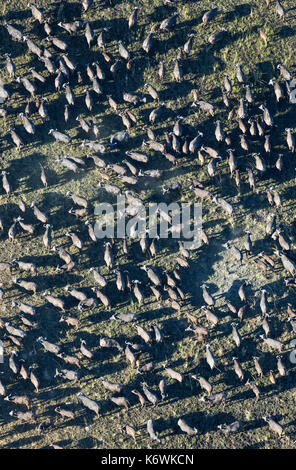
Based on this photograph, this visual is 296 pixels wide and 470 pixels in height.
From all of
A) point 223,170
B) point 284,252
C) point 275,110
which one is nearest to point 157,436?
point 284,252

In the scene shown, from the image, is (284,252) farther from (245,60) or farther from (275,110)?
(245,60)

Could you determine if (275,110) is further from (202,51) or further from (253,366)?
(253,366)

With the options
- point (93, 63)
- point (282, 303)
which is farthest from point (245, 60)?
point (282, 303)

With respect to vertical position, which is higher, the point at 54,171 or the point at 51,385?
the point at 54,171
